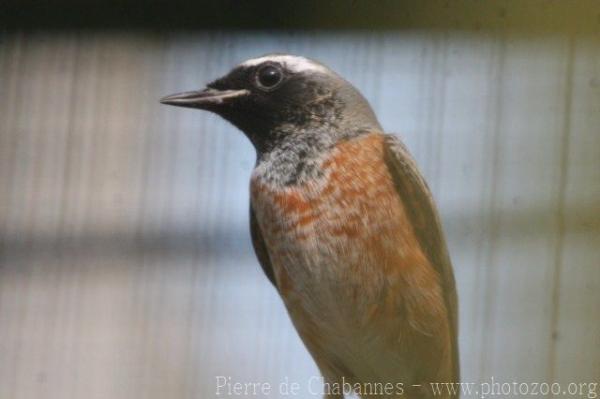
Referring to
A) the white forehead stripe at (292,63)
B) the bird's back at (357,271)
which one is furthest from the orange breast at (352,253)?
the white forehead stripe at (292,63)

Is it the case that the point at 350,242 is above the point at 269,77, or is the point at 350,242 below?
below

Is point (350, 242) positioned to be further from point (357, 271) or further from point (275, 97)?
point (275, 97)

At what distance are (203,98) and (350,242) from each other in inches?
12.0

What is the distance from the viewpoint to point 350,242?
3.61 ft

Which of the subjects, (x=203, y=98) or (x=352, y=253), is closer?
(x=352, y=253)

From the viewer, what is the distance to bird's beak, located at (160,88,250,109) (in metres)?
1.20

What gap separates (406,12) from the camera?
1099 mm

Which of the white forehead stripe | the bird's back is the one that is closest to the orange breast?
the bird's back

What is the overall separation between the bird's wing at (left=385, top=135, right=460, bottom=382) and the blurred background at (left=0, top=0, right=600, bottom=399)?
0.09 feet

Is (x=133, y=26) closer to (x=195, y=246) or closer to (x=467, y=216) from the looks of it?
(x=195, y=246)

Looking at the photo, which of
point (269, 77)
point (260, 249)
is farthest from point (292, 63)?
point (260, 249)

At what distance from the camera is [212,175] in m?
1.26

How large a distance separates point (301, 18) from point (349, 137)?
0.59 feet

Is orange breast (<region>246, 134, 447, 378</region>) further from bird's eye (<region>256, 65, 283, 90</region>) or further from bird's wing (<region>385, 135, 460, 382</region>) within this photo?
bird's eye (<region>256, 65, 283, 90</region>)
